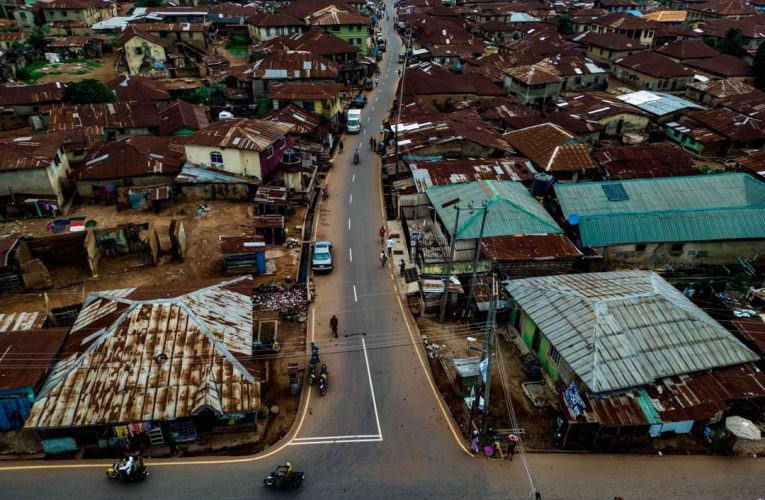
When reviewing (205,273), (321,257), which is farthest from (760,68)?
(205,273)

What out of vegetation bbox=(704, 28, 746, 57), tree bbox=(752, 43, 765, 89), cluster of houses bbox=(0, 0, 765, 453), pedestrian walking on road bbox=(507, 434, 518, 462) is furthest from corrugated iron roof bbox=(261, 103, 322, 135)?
vegetation bbox=(704, 28, 746, 57)

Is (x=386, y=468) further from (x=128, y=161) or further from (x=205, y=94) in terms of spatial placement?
(x=205, y=94)

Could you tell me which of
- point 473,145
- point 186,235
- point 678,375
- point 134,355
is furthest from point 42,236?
point 678,375

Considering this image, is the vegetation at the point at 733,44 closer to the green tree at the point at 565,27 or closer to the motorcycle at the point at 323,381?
the green tree at the point at 565,27

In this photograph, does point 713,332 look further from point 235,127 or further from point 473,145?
point 235,127

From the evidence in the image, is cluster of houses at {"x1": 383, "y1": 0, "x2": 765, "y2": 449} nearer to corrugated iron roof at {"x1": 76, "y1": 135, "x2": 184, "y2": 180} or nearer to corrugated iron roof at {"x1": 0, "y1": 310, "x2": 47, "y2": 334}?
corrugated iron roof at {"x1": 76, "y1": 135, "x2": 184, "y2": 180}

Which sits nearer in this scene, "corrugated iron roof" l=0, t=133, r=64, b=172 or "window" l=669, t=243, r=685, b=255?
"window" l=669, t=243, r=685, b=255
